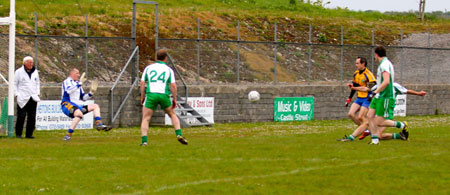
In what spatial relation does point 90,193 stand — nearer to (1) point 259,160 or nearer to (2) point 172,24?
(1) point 259,160

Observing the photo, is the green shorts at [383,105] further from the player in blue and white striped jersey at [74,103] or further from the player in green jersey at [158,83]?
the player in blue and white striped jersey at [74,103]

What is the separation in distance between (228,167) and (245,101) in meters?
14.4

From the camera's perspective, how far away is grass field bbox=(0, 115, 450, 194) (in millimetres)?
9430

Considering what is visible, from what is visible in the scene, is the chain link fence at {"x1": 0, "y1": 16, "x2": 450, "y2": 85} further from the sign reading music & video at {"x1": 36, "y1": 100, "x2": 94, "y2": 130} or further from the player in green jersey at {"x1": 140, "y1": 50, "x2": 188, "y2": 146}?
the player in green jersey at {"x1": 140, "y1": 50, "x2": 188, "y2": 146}

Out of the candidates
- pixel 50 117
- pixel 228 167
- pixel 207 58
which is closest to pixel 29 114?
pixel 50 117

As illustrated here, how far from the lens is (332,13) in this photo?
2347 inches

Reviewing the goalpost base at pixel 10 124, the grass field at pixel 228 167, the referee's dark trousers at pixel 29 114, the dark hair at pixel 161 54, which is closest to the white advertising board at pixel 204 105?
the referee's dark trousers at pixel 29 114

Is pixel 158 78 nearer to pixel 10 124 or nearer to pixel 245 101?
pixel 10 124

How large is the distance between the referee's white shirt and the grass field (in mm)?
1543

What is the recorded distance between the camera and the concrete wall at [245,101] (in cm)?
2216

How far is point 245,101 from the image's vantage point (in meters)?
25.5

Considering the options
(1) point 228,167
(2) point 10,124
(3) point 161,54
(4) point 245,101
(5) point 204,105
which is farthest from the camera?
(4) point 245,101

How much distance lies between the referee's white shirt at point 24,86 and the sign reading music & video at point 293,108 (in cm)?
1102

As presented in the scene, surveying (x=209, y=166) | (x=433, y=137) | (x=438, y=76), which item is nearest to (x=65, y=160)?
(x=209, y=166)
